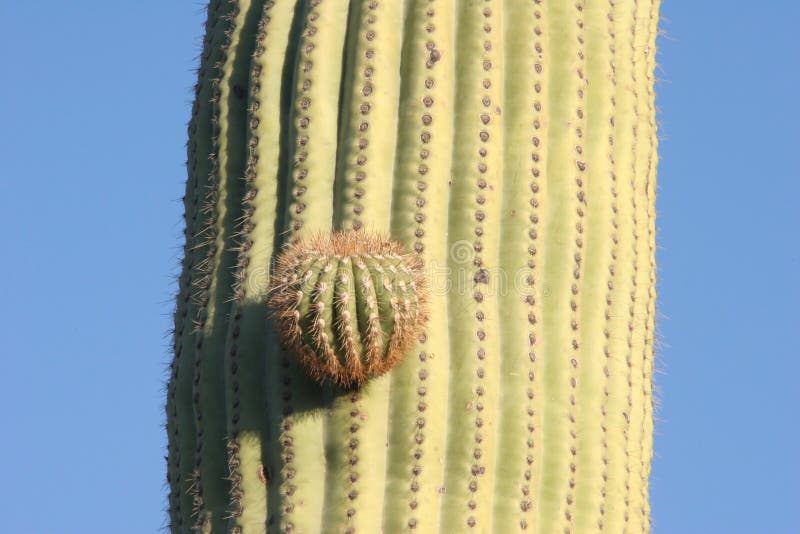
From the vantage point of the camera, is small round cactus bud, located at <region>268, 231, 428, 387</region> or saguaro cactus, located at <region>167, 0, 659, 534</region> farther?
saguaro cactus, located at <region>167, 0, 659, 534</region>

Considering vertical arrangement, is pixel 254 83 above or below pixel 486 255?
above

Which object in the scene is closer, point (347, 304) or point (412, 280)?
point (347, 304)

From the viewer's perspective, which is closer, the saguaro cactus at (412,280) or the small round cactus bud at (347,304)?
the small round cactus bud at (347,304)

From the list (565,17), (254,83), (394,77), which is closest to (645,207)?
(565,17)

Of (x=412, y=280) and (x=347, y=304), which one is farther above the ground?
(x=412, y=280)

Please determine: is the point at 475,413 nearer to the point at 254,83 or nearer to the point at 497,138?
the point at 497,138
